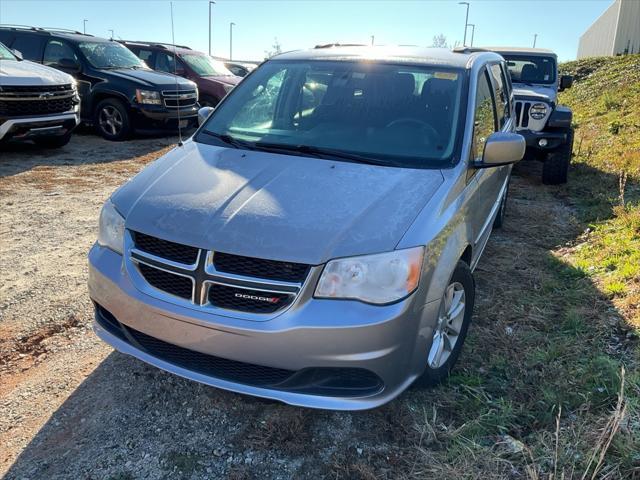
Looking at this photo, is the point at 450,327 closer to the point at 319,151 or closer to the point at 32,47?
the point at 319,151

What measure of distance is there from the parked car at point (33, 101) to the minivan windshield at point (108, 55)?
1765 mm

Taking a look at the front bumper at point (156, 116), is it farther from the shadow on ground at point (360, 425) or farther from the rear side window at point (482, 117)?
the shadow on ground at point (360, 425)

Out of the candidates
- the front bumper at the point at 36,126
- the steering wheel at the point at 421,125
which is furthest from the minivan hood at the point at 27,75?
the steering wheel at the point at 421,125

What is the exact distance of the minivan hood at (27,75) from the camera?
288 inches

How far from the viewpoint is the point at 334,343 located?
218 centimetres

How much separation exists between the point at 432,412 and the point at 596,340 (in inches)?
51.0

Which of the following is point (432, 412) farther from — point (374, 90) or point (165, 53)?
point (165, 53)

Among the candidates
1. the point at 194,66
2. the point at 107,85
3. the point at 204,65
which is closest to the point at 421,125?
the point at 107,85

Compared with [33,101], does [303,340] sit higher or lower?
lower

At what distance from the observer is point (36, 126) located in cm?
766

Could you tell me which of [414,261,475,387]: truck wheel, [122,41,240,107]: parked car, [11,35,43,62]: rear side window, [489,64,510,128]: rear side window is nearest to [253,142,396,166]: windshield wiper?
[414,261,475,387]: truck wheel

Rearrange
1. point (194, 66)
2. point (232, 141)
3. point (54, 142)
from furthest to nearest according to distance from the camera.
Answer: point (194, 66) < point (54, 142) < point (232, 141)

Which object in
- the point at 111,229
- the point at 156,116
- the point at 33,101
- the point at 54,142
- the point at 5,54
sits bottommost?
the point at 54,142

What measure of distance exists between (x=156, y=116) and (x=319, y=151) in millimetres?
7386
